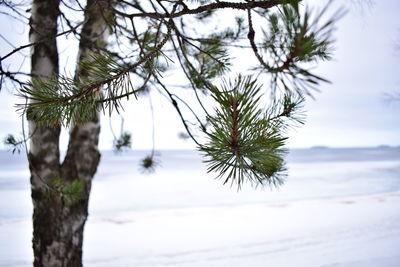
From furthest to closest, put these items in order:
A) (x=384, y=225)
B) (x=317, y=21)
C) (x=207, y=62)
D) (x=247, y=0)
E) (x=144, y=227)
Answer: (x=144, y=227) < (x=384, y=225) < (x=207, y=62) < (x=247, y=0) < (x=317, y=21)

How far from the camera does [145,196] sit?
790cm

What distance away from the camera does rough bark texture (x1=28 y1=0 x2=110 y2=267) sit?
1.39 m

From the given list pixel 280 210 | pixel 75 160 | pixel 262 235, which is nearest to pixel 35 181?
pixel 75 160

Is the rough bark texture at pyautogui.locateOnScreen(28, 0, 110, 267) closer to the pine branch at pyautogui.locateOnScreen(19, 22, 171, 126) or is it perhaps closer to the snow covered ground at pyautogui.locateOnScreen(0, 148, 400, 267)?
the pine branch at pyautogui.locateOnScreen(19, 22, 171, 126)

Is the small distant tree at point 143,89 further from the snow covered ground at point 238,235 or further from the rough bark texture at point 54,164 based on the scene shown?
the snow covered ground at point 238,235

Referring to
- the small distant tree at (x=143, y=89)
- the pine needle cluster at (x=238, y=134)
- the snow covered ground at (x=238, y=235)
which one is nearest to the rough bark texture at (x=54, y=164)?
the small distant tree at (x=143, y=89)

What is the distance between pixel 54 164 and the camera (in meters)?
1.46

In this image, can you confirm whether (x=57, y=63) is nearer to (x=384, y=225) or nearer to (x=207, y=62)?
(x=207, y=62)

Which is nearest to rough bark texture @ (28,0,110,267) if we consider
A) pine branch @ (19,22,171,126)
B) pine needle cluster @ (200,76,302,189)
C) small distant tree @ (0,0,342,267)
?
small distant tree @ (0,0,342,267)

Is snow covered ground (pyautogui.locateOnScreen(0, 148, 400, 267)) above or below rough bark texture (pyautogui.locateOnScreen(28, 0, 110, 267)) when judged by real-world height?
below

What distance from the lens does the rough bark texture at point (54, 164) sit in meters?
1.39

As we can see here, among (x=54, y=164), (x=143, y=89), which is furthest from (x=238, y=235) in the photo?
(x=143, y=89)

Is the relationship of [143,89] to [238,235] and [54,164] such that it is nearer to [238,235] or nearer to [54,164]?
[54,164]

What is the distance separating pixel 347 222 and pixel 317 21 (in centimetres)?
466
